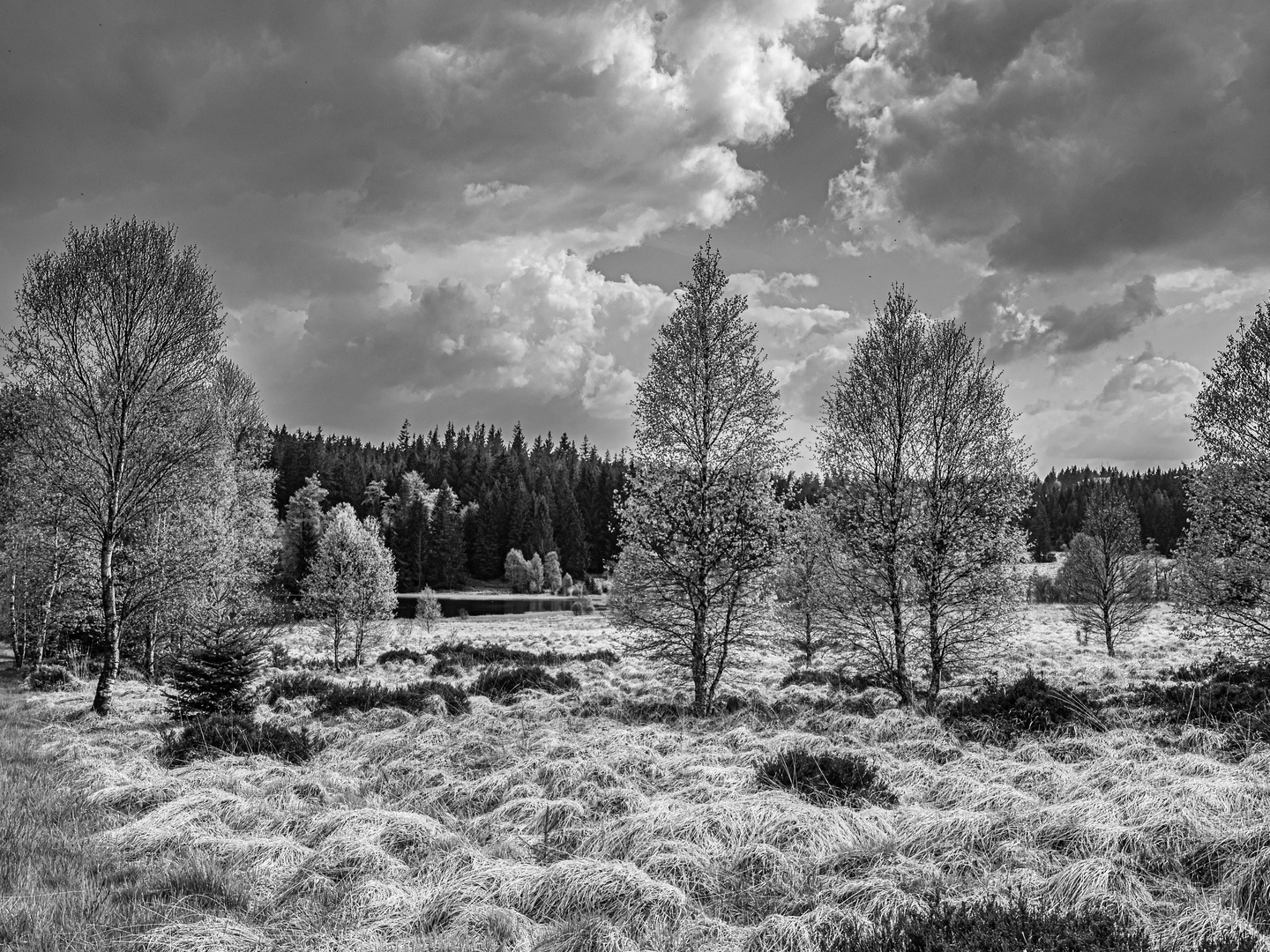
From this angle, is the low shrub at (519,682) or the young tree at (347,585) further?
the young tree at (347,585)

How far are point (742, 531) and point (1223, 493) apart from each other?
1034 cm

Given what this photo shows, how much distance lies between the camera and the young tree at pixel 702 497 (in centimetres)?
1341

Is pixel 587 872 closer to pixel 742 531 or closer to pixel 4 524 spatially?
pixel 742 531

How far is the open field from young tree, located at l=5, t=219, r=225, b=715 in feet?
21.1

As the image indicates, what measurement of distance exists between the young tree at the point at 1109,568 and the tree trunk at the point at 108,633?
107 ft

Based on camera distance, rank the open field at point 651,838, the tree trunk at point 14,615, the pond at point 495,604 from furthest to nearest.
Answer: the pond at point 495,604 → the tree trunk at point 14,615 → the open field at point 651,838

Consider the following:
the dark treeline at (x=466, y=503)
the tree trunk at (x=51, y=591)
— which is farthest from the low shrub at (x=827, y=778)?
the dark treeline at (x=466, y=503)

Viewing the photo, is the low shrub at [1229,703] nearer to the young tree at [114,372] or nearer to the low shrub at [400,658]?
the young tree at [114,372]

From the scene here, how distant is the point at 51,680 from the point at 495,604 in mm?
64067

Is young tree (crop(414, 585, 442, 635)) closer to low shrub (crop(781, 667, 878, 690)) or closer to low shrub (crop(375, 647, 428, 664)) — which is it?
low shrub (crop(375, 647, 428, 664))

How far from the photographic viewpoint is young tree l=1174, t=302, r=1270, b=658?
1384cm

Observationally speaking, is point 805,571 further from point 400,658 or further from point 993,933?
point 993,933

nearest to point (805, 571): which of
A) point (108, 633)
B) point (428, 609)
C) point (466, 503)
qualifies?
point (108, 633)

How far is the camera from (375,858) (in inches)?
207
